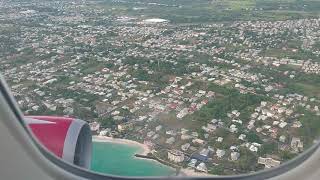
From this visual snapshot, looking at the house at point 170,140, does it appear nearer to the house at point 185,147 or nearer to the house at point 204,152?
the house at point 185,147

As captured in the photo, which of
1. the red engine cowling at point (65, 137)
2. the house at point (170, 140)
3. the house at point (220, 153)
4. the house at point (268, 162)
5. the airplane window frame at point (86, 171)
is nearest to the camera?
the airplane window frame at point (86, 171)

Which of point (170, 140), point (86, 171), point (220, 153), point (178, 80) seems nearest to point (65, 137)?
point (86, 171)

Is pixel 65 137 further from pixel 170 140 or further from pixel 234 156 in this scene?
pixel 170 140

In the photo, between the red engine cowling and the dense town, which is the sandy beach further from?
the red engine cowling

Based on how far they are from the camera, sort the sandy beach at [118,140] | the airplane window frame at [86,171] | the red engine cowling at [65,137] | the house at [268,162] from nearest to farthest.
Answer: the airplane window frame at [86,171] < the red engine cowling at [65,137] < the house at [268,162] < the sandy beach at [118,140]

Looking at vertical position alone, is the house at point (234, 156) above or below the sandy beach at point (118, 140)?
below

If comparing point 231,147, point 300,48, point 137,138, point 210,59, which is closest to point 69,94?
point 137,138

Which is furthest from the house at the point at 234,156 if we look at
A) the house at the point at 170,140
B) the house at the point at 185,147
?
the house at the point at 170,140
